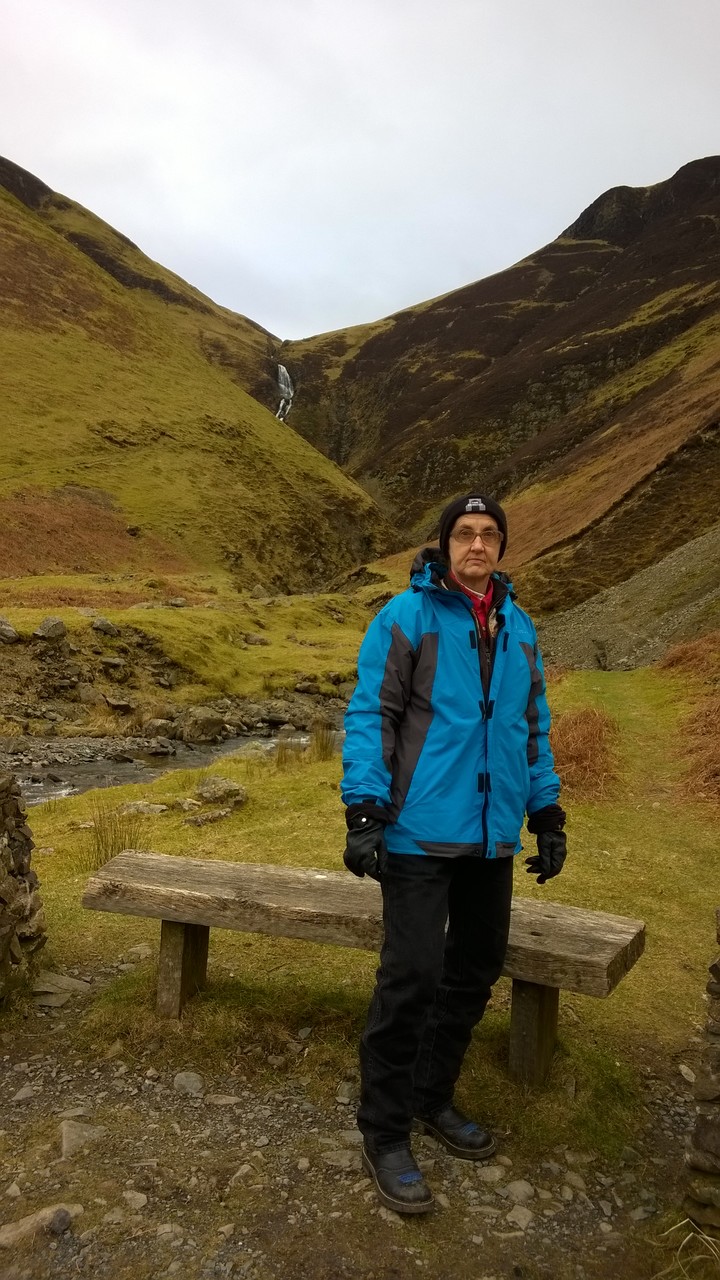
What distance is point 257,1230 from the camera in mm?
3309

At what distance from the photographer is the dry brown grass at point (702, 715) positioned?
10.5m

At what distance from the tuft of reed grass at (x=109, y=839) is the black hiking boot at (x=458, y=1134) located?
194 inches

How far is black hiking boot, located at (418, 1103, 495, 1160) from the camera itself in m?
3.84

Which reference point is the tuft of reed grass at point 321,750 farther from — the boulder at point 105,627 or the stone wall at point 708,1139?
the stone wall at point 708,1139

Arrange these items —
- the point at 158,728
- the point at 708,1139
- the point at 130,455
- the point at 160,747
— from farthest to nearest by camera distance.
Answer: the point at 130,455 < the point at 158,728 < the point at 160,747 < the point at 708,1139

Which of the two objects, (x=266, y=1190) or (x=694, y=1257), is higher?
(x=694, y=1257)

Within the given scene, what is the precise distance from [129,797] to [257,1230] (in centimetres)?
953

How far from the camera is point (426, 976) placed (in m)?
3.55

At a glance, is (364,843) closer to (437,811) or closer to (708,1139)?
(437,811)

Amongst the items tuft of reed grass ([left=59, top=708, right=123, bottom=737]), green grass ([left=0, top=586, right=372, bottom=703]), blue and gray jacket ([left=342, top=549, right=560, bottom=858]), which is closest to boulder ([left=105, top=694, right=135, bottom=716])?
tuft of reed grass ([left=59, top=708, right=123, bottom=737])

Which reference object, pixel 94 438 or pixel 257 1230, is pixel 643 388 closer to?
pixel 94 438

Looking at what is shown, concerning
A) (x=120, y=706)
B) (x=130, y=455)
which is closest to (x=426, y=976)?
(x=120, y=706)

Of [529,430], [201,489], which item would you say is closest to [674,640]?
[201,489]

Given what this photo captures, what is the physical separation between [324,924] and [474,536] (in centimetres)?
237
